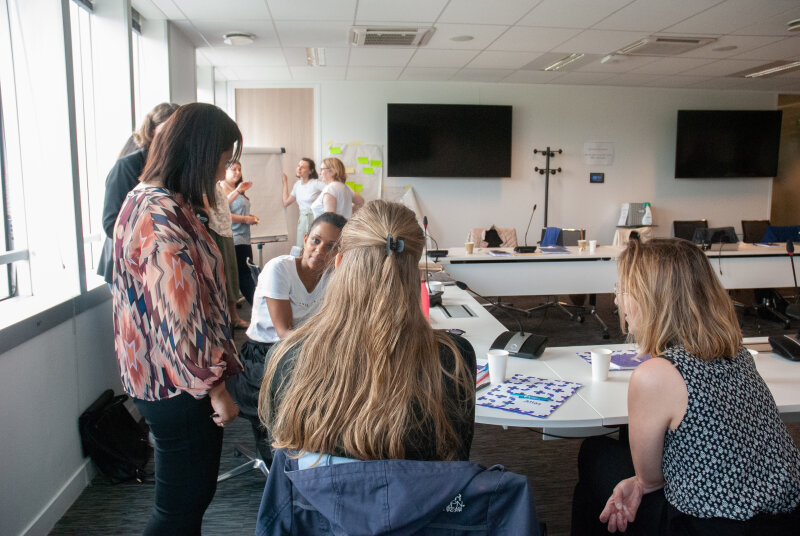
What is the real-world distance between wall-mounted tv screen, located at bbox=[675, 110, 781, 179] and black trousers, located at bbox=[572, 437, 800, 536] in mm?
6848

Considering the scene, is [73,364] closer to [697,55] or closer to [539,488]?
[539,488]

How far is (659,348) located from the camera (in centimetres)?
137

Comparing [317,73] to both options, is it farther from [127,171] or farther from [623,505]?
[623,505]

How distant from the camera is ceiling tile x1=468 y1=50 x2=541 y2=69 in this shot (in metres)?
5.56

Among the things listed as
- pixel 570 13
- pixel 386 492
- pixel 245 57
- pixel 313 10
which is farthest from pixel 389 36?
pixel 386 492

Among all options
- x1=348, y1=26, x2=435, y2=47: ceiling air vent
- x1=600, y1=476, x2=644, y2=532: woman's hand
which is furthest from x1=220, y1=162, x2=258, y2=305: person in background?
x1=600, y1=476, x2=644, y2=532: woman's hand

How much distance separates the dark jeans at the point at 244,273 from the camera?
518 centimetres

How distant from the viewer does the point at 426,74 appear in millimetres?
6586

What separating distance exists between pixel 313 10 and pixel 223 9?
668mm

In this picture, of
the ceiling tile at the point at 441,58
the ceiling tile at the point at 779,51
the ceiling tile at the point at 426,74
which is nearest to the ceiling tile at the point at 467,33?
the ceiling tile at the point at 441,58

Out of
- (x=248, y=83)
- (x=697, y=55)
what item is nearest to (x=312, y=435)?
(x=697, y=55)

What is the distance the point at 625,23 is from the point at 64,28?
4.00 meters

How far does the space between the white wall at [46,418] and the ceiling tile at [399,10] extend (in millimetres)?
2857

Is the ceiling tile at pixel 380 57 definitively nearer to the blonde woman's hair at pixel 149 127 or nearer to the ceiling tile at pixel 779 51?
the ceiling tile at pixel 779 51
